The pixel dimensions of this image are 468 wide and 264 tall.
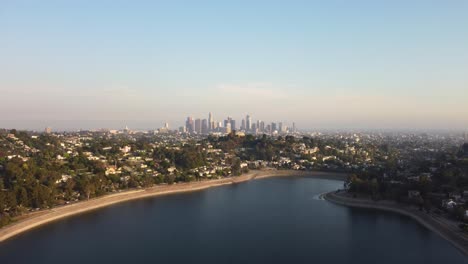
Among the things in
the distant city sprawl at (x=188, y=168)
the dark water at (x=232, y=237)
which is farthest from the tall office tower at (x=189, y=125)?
the dark water at (x=232, y=237)

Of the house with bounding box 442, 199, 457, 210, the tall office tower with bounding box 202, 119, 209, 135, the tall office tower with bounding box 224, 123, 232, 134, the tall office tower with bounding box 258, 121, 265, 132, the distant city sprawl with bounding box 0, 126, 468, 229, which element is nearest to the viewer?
the house with bounding box 442, 199, 457, 210

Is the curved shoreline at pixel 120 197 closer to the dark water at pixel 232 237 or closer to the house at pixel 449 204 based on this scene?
the dark water at pixel 232 237

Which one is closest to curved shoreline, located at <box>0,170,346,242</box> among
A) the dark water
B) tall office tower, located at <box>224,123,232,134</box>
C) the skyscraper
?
the dark water

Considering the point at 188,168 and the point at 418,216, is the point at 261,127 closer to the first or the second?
the point at 188,168

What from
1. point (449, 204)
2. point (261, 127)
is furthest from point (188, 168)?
point (261, 127)

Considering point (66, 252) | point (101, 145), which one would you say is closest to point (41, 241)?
point (66, 252)

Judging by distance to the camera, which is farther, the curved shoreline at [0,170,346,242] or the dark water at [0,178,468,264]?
the curved shoreline at [0,170,346,242]

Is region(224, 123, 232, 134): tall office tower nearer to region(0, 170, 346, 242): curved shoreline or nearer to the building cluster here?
the building cluster
